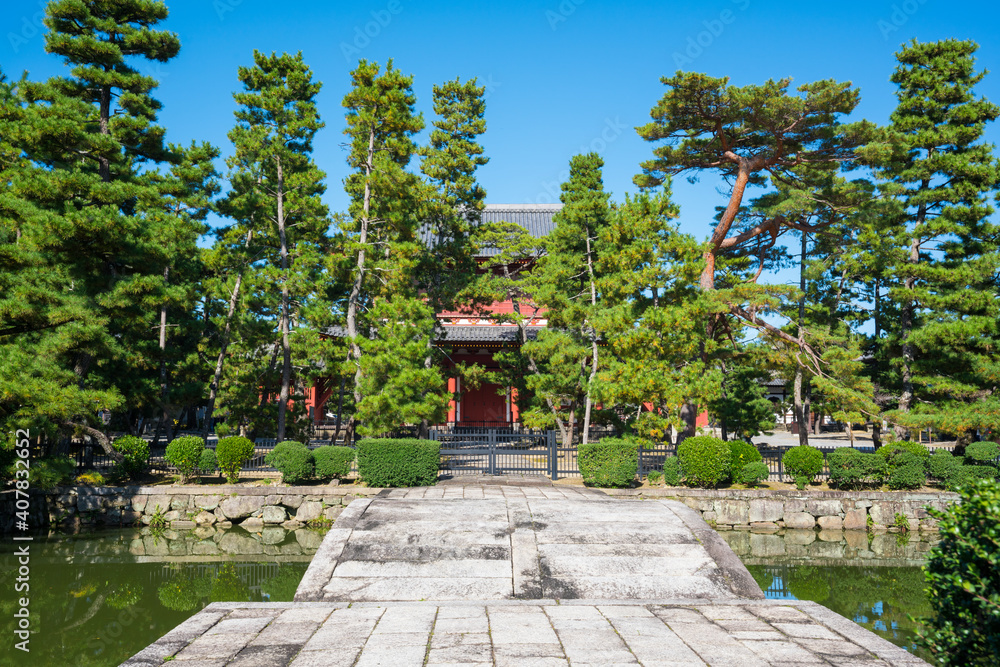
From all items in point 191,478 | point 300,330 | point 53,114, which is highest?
point 53,114

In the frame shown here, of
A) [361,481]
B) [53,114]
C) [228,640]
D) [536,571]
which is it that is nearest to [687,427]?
[361,481]

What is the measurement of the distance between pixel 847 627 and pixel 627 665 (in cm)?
251

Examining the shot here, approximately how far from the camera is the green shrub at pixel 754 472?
1381 centimetres

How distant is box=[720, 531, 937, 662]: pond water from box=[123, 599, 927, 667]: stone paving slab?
1725 millimetres

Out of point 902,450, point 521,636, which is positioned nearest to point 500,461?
point 902,450

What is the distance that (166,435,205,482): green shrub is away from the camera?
1377cm

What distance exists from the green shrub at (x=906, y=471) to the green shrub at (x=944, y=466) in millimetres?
357

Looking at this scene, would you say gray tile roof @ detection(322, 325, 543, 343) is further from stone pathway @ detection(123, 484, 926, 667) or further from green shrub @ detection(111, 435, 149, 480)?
stone pathway @ detection(123, 484, 926, 667)

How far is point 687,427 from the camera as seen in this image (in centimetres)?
1694

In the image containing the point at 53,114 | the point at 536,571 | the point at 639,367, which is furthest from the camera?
the point at 639,367

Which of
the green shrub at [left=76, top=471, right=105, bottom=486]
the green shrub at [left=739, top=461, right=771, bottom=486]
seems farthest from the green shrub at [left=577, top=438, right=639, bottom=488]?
the green shrub at [left=76, top=471, right=105, bottom=486]

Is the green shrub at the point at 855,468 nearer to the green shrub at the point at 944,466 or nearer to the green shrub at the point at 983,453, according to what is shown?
the green shrub at the point at 944,466

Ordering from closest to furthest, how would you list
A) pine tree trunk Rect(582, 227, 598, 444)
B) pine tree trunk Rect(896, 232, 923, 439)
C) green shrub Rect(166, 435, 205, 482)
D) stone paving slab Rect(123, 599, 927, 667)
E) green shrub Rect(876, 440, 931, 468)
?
stone paving slab Rect(123, 599, 927, 667), green shrub Rect(166, 435, 205, 482), green shrub Rect(876, 440, 931, 468), pine tree trunk Rect(582, 227, 598, 444), pine tree trunk Rect(896, 232, 923, 439)

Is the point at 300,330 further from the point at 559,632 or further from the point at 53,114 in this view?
the point at 559,632
